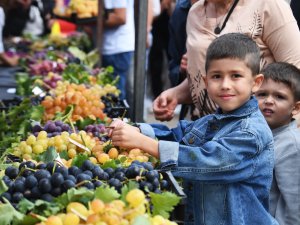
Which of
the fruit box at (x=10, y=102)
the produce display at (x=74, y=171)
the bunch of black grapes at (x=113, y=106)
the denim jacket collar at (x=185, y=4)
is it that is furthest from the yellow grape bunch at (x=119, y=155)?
the denim jacket collar at (x=185, y=4)

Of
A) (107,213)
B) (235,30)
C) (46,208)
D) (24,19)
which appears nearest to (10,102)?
(235,30)

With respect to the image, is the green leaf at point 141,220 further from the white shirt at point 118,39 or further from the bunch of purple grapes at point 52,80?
the white shirt at point 118,39

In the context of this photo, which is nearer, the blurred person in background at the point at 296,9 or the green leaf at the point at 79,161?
the green leaf at the point at 79,161

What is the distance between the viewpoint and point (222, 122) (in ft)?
7.84

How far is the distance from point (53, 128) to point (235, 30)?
1014mm

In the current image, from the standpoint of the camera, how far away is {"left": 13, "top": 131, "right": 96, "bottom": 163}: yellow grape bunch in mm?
2543

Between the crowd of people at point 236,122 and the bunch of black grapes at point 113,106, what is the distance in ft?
1.46

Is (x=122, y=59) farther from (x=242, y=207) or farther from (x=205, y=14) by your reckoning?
(x=242, y=207)

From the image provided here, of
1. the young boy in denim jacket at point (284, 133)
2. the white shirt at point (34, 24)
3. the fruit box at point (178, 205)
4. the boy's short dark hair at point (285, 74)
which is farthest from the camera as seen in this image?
the white shirt at point (34, 24)

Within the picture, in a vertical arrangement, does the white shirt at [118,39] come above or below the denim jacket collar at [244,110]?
below

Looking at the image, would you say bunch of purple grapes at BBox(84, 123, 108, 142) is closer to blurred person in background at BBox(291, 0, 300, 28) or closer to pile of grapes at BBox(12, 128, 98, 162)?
pile of grapes at BBox(12, 128, 98, 162)

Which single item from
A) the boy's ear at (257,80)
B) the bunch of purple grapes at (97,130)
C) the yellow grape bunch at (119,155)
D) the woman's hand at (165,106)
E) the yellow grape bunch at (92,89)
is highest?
the boy's ear at (257,80)

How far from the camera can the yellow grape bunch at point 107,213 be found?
5.31ft

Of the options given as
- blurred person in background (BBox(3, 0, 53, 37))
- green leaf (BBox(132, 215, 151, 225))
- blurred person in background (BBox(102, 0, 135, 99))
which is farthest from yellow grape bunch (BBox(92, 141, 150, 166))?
blurred person in background (BBox(3, 0, 53, 37))
